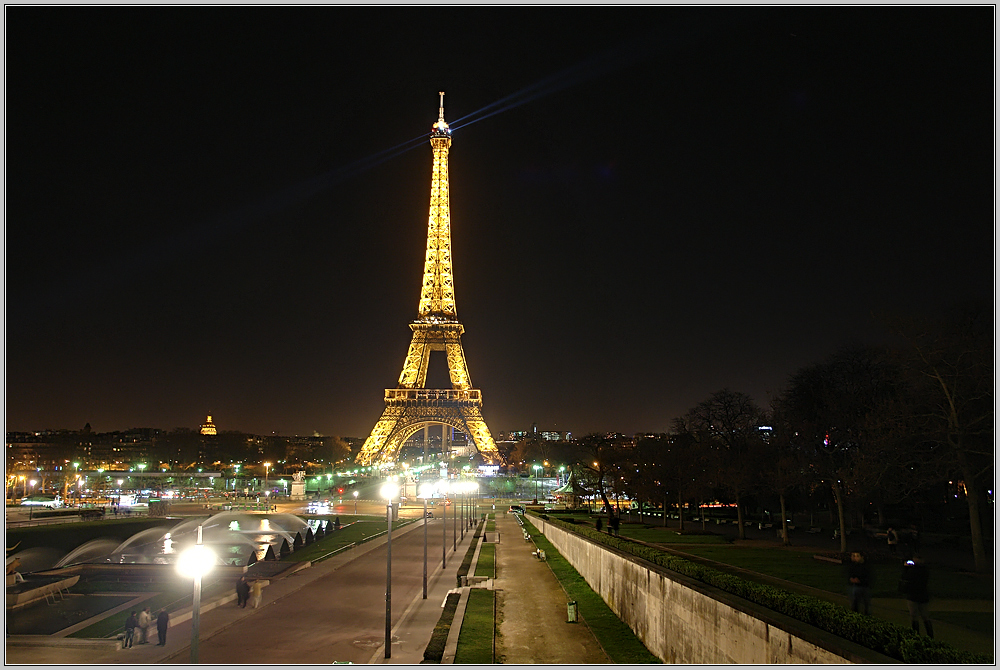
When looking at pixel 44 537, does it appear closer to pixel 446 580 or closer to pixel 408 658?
pixel 446 580

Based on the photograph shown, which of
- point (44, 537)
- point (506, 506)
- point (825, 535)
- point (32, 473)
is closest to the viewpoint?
point (825, 535)

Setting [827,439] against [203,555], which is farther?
[827,439]

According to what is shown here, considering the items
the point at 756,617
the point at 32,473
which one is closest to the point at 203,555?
the point at 756,617

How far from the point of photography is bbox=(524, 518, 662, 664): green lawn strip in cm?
1839

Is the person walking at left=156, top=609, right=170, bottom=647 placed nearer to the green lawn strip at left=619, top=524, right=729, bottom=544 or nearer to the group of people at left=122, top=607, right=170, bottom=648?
the group of people at left=122, top=607, right=170, bottom=648

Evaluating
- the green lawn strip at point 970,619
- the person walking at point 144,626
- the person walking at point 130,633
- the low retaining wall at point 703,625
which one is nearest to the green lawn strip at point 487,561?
the low retaining wall at point 703,625

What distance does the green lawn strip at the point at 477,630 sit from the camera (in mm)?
17741

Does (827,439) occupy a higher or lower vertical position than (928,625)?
higher

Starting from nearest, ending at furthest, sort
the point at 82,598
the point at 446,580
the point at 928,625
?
the point at 928,625, the point at 82,598, the point at 446,580

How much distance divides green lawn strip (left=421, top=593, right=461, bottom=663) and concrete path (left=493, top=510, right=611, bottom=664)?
58.9 inches

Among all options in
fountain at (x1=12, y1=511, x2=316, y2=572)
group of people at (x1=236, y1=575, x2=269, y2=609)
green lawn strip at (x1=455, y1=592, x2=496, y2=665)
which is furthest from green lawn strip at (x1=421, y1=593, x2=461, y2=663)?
fountain at (x1=12, y1=511, x2=316, y2=572)

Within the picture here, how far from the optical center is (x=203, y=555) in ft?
44.9

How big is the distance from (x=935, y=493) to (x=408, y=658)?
40.9 meters

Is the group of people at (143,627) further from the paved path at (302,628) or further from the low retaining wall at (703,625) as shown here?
the low retaining wall at (703,625)
